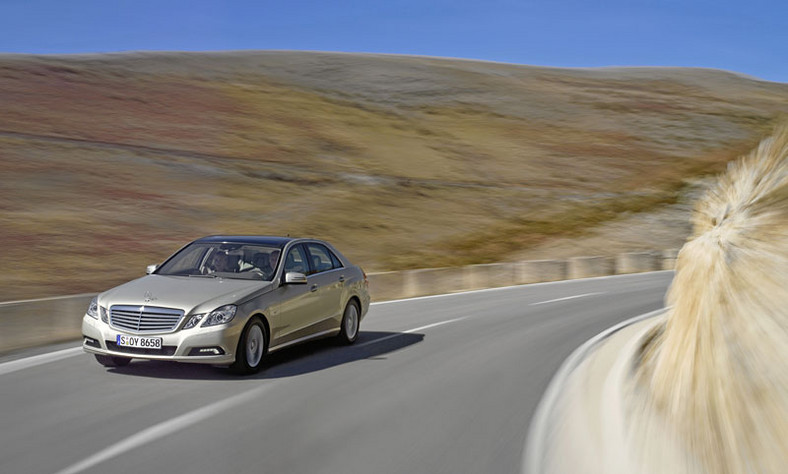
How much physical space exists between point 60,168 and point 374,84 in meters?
44.8

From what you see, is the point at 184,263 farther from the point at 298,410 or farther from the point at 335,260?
the point at 298,410

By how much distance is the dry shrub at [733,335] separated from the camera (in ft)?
16.1

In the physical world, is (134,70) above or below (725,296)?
above

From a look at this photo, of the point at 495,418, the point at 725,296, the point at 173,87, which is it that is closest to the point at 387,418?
the point at 495,418

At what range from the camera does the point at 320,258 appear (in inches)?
480

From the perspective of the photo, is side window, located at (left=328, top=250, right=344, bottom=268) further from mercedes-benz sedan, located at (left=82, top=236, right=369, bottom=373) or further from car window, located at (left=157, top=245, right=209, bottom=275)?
car window, located at (left=157, top=245, right=209, bottom=275)

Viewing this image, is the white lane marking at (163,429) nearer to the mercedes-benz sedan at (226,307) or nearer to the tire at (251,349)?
the tire at (251,349)

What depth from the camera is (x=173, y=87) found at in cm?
6631

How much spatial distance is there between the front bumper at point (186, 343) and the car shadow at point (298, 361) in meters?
0.34

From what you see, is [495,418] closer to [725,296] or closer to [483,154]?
[725,296]

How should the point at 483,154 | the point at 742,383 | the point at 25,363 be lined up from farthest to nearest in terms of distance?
1. the point at 483,154
2. the point at 25,363
3. the point at 742,383

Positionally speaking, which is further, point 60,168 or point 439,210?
point 439,210

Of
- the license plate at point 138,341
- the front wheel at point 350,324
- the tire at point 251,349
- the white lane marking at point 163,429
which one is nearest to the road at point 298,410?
the white lane marking at point 163,429

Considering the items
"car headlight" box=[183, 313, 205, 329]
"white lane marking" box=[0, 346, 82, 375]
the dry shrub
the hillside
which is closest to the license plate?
"car headlight" box=[183, 313, 205, 329]
